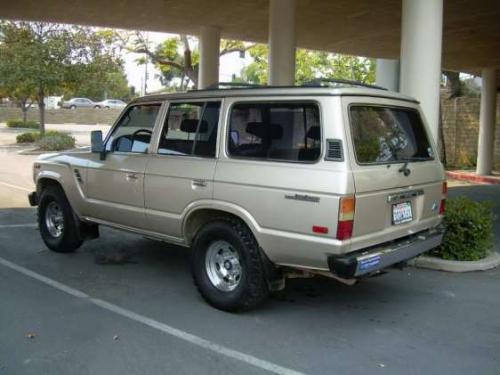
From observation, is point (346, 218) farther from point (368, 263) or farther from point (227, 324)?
point (227, 324)

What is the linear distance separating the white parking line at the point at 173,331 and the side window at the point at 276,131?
5.30 ft

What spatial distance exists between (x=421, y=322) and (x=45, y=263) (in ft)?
14.3

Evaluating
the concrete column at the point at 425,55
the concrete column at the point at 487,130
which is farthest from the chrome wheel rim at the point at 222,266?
the concrete column at the point at 487,130

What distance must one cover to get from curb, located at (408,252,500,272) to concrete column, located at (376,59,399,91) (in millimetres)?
9772

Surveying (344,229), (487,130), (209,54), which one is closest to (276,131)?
(344,229)

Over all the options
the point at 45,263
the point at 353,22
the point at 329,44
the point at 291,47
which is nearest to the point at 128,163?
the point at 45,263

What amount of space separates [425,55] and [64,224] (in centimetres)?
514

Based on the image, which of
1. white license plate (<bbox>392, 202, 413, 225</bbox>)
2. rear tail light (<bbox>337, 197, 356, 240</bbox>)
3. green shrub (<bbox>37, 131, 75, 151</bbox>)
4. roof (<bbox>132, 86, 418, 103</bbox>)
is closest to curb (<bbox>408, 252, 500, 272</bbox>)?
white license plate (<bbox>392, 202, 413, 225</bbox>)

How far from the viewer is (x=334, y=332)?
16.1 feet

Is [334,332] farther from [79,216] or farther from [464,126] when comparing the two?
[464,126]

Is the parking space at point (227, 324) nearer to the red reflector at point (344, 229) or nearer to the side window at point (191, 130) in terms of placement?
the red reflector at point (344, 229)

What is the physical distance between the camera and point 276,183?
4.77 meters

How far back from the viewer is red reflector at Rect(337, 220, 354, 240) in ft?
14.6

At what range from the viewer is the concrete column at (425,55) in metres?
7.61
